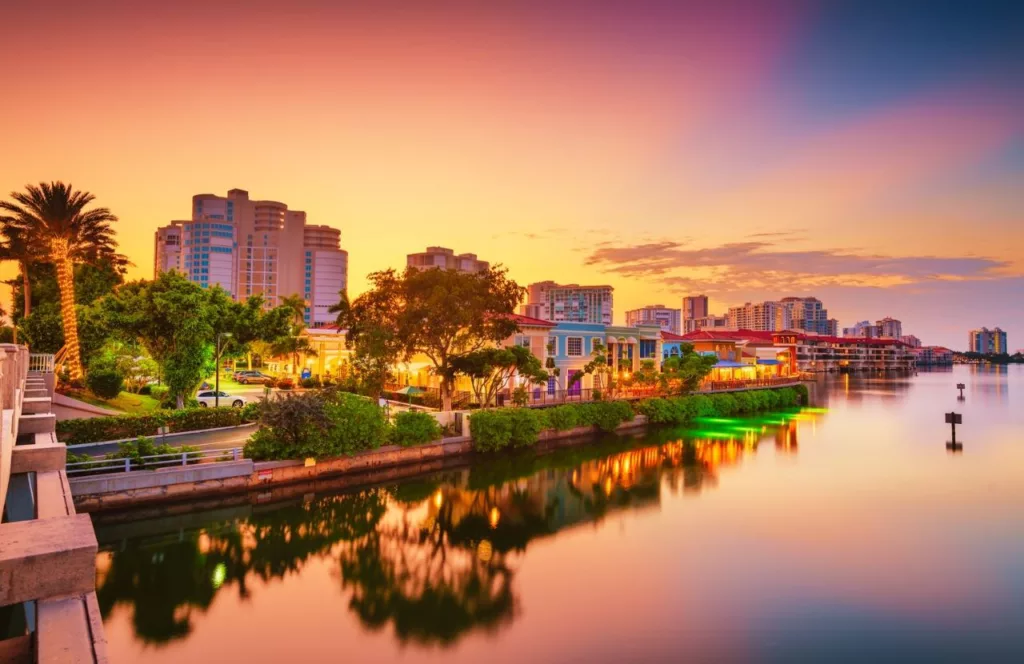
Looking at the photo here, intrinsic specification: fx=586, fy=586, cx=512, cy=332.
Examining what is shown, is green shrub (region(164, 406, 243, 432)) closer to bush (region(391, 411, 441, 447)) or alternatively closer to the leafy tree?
the leafy tree

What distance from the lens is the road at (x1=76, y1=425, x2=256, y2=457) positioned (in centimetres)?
2041

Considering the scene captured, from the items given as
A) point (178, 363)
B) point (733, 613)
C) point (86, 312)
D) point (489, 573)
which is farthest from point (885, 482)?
point (86, 312)

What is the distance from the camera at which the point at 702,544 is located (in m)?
17.9

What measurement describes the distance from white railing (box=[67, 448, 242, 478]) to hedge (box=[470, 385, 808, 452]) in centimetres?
1128

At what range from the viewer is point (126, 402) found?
3028 centimetres

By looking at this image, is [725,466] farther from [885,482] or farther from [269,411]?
[269,411]

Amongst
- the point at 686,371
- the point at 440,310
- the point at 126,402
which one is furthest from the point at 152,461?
the point at 686,371

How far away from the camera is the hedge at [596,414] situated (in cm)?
2855

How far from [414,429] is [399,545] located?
8.84 metres

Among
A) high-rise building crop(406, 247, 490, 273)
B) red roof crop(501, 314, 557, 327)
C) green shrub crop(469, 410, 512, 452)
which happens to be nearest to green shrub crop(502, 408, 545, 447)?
green shrub crop(469, 410, 512, 452)

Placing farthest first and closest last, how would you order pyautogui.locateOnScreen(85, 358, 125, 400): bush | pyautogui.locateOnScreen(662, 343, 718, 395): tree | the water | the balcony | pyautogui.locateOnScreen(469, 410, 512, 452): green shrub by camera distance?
pyautogui.locateOnScreen(662, 343, 718, 395): tree, pyautogui.locateOnScreen(469, 410, 512, 452): green shrub, pyautogui.locateOnScreen(85, 358, 125, 400): bush, the water, the balcony

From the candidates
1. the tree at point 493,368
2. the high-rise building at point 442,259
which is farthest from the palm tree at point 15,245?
the high-rise building at point 442,259

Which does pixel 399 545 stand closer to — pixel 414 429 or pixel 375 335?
pixel 414 429

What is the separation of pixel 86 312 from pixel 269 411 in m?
17.7
